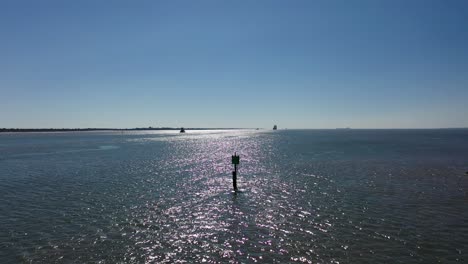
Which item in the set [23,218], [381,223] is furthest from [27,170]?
[381,223]

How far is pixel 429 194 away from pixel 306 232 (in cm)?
1736

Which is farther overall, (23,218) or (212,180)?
(212,180)

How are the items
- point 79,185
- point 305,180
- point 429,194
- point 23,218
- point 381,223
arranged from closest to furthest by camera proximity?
point 381,223 < point 23,218 < point 429,194 < point 79,185 < point 305,180

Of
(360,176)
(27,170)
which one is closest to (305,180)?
(360,176)

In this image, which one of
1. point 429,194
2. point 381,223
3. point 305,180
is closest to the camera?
point 381,223

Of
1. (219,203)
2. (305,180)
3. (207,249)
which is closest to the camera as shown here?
(207,249)

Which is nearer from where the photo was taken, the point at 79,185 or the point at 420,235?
the point at 420,235

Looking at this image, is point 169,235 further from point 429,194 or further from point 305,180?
point 429,194

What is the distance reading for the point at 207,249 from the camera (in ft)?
50.9

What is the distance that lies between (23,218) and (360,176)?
1440 inches

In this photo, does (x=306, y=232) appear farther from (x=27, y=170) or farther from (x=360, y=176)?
A: (x=27, y=170)

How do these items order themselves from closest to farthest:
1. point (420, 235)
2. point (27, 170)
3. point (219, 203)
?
point (420, 235) → point (219, 203) → point (27, 170)

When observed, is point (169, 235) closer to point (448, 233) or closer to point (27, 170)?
point (448, 233)

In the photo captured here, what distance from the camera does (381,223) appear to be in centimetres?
1930
